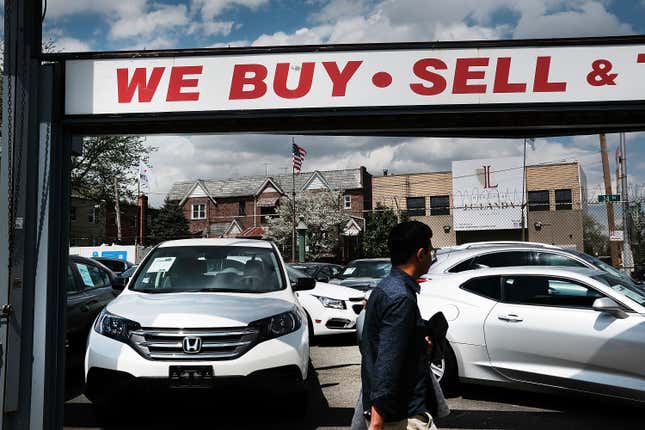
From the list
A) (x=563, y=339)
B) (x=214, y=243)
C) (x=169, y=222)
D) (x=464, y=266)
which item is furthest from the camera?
(x=169, y=222)

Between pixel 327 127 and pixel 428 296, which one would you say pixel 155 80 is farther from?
pixel 428 296

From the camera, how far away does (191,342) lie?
4715 millimetres

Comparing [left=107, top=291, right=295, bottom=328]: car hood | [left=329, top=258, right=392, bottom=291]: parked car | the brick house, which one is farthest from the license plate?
the brick house

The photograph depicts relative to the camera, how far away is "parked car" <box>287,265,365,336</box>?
9836 mm

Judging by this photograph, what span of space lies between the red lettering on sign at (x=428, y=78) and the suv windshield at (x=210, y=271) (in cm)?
260

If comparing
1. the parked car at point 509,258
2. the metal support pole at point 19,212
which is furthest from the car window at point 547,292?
the metal support pole at point 19,212

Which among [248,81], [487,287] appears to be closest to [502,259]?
[487,287]

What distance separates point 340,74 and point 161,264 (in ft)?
10.0

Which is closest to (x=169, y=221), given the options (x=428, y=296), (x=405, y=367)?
(x=428, y=296)

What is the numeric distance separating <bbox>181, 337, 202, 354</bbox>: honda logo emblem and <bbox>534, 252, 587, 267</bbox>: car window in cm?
699

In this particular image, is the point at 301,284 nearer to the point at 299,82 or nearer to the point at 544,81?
the point at 299,82

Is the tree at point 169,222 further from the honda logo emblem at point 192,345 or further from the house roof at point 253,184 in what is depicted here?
the honda logo emblem at point 192,345

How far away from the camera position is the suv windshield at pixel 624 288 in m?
5.56

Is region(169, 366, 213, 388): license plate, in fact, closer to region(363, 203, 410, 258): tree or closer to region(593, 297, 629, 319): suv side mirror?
region(593, 297, 629, 319): suv side mirror
